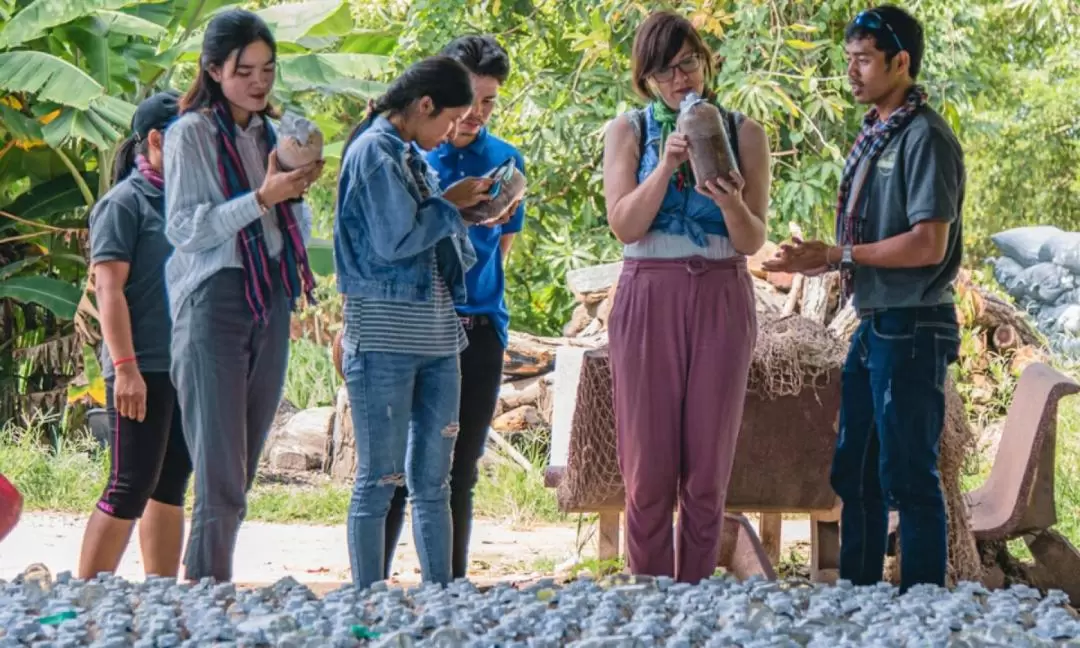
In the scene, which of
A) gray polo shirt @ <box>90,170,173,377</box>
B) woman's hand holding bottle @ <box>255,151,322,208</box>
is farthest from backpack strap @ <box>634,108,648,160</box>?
gray polo shirt @ <box>90,170,173,377</box>

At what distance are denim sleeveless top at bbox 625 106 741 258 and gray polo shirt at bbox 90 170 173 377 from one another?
1235 millimetres

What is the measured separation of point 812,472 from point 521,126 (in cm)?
423

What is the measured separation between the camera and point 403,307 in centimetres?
335

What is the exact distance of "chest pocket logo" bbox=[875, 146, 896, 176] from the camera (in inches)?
141

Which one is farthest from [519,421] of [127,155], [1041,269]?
[1041,269]

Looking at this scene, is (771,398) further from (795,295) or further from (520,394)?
(520,394)

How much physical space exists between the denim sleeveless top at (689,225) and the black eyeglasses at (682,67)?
0.85 feet

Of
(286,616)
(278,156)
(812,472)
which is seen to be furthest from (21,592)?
(812,472)

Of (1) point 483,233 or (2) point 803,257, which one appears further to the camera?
(1) point 483,233

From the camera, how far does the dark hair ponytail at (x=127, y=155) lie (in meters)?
3.82

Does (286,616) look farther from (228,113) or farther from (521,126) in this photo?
(521,126)

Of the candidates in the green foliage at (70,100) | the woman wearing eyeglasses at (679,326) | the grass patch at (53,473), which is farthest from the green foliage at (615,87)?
the woman wearing eyeglasses at (679,326)

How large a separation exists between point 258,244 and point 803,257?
1.38 m

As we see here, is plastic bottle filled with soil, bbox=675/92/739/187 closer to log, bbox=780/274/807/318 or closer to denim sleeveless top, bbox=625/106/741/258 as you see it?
denim sleeveless top, bbox=625/106/741/258
